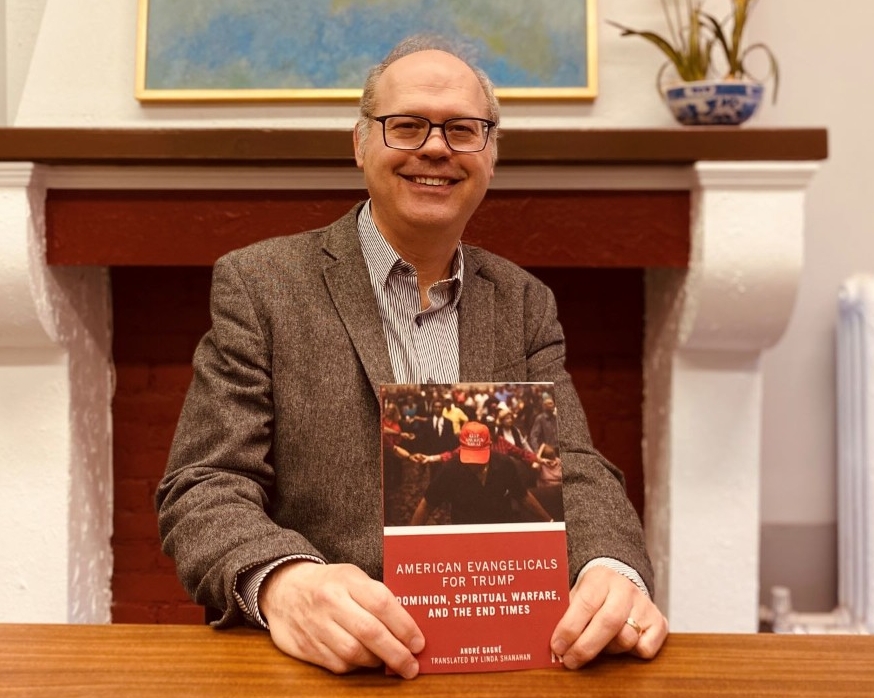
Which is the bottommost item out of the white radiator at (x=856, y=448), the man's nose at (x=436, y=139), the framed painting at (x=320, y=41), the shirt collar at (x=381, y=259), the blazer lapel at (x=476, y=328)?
the white radiator at (x=856, y=448)

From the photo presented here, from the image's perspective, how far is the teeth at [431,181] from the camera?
3.89 feet

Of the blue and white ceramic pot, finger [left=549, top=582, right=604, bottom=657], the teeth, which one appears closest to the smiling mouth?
the teeth

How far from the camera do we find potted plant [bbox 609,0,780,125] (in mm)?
1802

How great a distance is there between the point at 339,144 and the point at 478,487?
46.6 inches

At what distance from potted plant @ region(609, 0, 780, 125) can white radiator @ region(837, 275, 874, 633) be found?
22.4 inches

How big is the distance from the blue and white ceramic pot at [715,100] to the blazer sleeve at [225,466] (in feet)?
3.68

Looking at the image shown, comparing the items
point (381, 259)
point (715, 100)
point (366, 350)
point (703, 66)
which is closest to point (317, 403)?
point (366, 350)

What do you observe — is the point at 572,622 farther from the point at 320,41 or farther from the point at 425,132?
the point at 320,41

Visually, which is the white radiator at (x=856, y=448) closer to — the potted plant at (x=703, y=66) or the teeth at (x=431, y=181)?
the potted plant at (x=703, y=66)

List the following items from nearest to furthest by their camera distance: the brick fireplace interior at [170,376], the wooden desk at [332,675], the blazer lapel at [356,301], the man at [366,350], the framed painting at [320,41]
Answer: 1. the wooden desk at [332,675]
2. the man at [366,350]
3. the blazer lapel at [356,301]
4. the framed painting at [320,41]
5. the brick fireplace interior at [170,376]

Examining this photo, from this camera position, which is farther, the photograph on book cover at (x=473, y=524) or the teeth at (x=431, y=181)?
the teeth at (x=431, y=181)

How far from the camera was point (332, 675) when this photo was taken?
0.74 metres

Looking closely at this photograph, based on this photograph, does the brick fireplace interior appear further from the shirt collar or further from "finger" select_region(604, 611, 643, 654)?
"finger" select_region(604, 611, 643, 654)

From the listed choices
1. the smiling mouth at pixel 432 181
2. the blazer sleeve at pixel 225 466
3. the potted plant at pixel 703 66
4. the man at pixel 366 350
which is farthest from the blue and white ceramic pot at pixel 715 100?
the blazer sleeve at pixel 225 466
